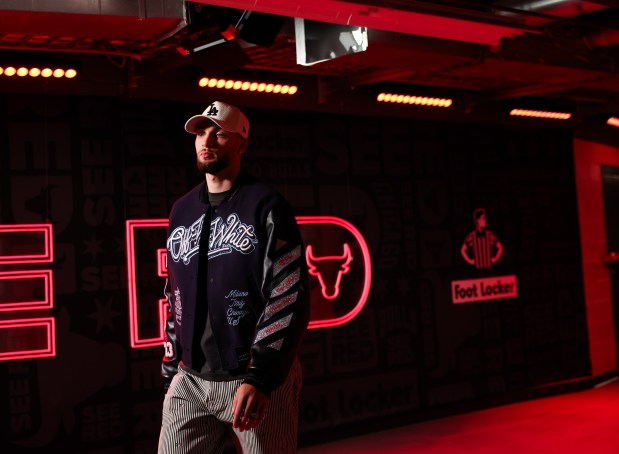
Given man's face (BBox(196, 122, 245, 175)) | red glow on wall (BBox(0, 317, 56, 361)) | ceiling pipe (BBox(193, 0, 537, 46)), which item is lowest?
red glow on wall (BBox(0, 317, 56, 361))

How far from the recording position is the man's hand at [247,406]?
2.33 m

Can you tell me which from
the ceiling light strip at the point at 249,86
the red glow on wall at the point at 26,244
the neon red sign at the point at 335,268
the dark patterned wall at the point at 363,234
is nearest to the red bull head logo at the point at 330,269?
the neon red sign at the point at 335,268

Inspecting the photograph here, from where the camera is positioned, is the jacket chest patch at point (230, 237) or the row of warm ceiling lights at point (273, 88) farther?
the row of warm ceiling lights at point (273, 88)

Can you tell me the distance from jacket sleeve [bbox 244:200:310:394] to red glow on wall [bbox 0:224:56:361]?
8.83 ft

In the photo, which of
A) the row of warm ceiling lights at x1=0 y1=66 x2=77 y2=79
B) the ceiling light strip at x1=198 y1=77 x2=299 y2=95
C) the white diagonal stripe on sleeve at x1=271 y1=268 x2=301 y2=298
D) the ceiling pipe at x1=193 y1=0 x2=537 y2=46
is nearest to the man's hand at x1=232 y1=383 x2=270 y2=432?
the white diagonal stripe on sleeve at x1=271 y1=268 x2=301 y2=298

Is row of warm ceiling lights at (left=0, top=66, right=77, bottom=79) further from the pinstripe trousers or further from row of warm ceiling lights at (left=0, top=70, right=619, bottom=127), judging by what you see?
the pinstripe trousers

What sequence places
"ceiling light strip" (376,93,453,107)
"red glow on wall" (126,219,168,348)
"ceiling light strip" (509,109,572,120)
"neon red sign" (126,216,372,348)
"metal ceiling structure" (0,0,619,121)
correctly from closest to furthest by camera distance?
"metal ceiling structure" (0,0,619,121), "red glow on wall" (126,219,168,348), "neon red sign" (126,216,372,348), "ceiling light strip" (376,93,453,107), "ceiling light strip" (509,109,572,120)

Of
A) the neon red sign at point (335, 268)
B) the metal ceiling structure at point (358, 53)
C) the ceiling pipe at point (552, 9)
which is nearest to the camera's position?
the metal ceiling structure at point (358, 53)

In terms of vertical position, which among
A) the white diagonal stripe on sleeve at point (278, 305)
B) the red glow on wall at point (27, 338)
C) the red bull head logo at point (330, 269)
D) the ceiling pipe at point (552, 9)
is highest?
the ceiling pipe at point (552, 9)

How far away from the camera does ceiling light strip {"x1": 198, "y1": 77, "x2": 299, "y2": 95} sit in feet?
17.6

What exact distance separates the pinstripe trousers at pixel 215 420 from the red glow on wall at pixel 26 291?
2.43 meters

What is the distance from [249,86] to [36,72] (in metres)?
1.33

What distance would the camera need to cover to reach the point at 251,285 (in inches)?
98.6

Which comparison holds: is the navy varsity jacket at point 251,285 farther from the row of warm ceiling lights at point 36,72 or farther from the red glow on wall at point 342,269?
the red glow on wall at point 342,269
